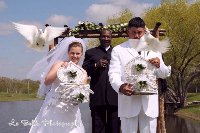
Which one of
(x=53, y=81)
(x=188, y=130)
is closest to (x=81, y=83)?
(x=53, y=81)

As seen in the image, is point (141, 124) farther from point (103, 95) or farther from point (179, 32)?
point (179, 32)

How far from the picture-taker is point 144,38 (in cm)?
536

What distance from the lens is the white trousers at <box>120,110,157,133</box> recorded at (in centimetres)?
534

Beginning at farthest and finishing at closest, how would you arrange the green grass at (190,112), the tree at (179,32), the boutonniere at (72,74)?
1. the tree at (179,32)
2. the green grass at (190,112)
3. the boutonniere at (72,74)

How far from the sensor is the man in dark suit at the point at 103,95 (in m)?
7.23

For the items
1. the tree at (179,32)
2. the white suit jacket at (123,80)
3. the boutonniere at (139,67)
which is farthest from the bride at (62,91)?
the tree at (179,32)

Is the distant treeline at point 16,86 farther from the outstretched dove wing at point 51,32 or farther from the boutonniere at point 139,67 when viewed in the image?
the boutonniere at point 139,67

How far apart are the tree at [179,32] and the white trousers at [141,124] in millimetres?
25383

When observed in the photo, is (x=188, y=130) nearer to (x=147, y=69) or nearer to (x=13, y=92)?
(x=147, y=69)

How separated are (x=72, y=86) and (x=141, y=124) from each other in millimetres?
1113

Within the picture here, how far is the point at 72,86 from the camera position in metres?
5.91

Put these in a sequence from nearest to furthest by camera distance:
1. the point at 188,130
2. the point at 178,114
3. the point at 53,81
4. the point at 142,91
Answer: the point at 142,91, the point at 53,81, the point at 188,130, the point at 178,114

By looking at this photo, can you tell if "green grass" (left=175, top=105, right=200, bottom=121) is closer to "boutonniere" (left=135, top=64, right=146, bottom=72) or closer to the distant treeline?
"boutonniere" (left=135, top=64, right=146, bottom=72)

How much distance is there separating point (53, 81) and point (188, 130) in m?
14.6
